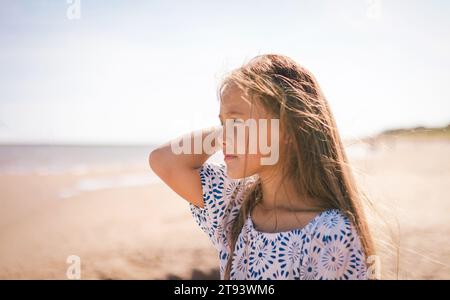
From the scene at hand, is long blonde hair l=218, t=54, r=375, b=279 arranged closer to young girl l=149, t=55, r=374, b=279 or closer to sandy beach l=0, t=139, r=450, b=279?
young girl l=149, t=55, r=374, b=279

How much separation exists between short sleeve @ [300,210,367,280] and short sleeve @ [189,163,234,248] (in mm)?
460

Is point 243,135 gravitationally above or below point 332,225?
above

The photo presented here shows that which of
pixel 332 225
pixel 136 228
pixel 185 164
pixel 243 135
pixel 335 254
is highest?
pixel 243 135

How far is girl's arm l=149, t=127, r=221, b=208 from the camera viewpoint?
219 centimetres

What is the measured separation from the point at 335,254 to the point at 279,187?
43 centimetres

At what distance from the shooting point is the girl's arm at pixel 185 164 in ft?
7.18

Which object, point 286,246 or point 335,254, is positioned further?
point 286,246

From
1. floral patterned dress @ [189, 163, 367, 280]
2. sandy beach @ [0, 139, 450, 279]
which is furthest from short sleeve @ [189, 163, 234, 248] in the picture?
sandy beach @ [0, 139, 450, 279]

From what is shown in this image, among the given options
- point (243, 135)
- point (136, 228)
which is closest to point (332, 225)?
point (243, 135)

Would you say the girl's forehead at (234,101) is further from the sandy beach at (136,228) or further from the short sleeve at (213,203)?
the sandy beach at (136,228)

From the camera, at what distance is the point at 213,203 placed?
7.09 feet

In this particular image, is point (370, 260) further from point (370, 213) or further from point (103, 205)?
point (103, 205)

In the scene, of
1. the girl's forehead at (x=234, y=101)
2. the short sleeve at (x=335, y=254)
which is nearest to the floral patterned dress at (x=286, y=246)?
the short sleeve at (x=335, y=254)

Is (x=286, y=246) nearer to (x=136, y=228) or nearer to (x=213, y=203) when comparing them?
(x=213, y=203)
